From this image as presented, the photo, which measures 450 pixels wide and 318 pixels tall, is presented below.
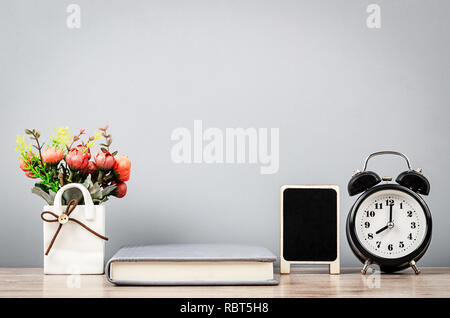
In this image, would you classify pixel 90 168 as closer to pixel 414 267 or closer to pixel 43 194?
pixel 43 194

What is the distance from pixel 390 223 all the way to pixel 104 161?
617mm

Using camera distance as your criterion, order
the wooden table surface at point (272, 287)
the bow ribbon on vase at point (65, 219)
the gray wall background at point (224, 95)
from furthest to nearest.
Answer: the gray wall background at point (224, 95)
the bow ribbon on vase at point (65, 219)
the wooden table surface at point (272, 287)

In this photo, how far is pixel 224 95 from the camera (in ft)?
4.27

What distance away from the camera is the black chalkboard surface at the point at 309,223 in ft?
3.72

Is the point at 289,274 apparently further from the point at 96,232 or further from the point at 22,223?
the point at 22,223

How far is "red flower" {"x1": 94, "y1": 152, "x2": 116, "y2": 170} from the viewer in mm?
1114

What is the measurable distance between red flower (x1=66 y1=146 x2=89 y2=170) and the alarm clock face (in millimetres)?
582

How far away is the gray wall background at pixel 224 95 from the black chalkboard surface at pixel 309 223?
152 millimetres

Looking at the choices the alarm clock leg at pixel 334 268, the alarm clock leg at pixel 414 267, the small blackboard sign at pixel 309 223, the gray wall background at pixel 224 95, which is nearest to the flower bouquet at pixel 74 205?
the gray wall background at pixel 224 95

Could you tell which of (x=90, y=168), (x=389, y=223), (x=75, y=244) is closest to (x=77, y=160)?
(x=90, y=168)

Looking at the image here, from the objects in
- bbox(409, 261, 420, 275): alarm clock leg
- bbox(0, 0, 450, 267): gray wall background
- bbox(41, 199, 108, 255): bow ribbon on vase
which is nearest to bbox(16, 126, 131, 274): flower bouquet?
bbox(41, 199, 108, 255): bow ribbon on vase

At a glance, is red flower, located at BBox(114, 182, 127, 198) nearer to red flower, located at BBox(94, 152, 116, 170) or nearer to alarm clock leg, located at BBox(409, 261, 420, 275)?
red flower, located at BBox(94, 152, 116, 170)

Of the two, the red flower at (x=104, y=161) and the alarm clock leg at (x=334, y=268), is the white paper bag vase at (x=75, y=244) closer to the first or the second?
the red flower at (x=104, y=161)

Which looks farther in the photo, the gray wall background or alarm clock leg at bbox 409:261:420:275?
the gray wall background
